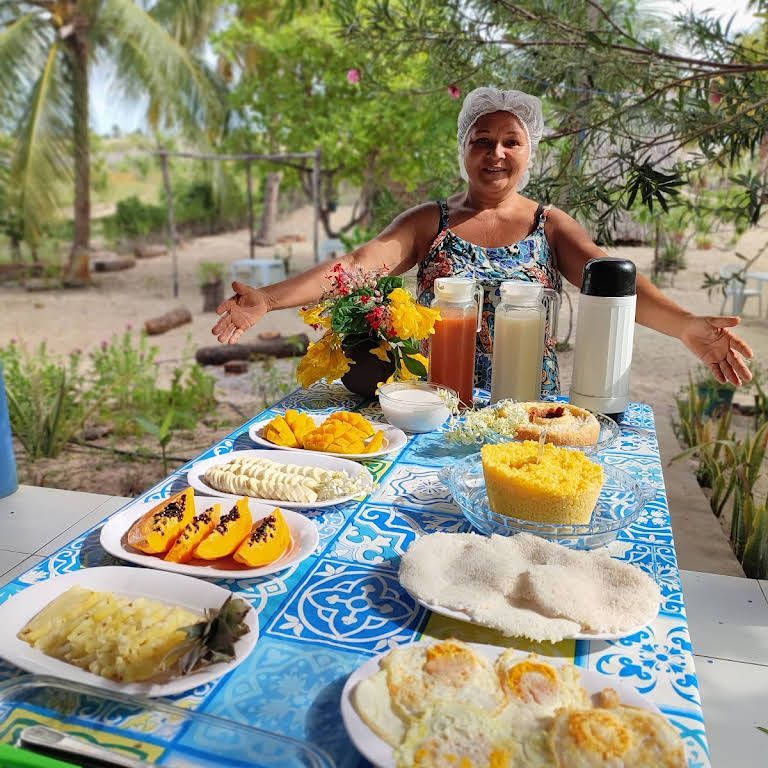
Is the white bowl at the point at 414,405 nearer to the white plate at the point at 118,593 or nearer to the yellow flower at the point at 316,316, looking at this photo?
the yellow flower at the point at 316,316

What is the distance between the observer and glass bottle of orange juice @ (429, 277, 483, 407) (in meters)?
1.81

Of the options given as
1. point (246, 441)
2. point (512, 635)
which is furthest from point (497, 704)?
point (246, 441)

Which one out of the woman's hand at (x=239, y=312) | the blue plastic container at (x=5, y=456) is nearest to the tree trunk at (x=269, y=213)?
the blue plastic container at (x=5, y=456)

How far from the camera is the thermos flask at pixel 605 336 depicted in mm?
1651

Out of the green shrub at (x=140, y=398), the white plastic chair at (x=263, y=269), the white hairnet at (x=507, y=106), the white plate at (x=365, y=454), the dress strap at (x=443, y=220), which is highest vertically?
the white hairnet at (x=507, y=106)

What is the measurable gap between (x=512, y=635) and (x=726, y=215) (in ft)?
8.20

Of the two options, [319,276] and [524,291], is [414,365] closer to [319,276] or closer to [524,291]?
[524,291]

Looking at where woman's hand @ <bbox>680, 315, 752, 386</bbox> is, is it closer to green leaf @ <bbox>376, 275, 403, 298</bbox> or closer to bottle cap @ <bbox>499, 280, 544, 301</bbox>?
bottle cap @ <bbox>499, 280, 544, 301</bbox>

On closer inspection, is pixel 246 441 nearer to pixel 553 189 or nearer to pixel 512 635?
pixel 512 635

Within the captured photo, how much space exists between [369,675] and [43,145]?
13.2 metres

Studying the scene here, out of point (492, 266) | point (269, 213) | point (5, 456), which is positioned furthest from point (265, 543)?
point (269, 213)

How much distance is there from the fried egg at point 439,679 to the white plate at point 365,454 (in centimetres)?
69

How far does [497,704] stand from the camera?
2.52 feet

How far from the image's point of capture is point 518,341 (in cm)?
179
